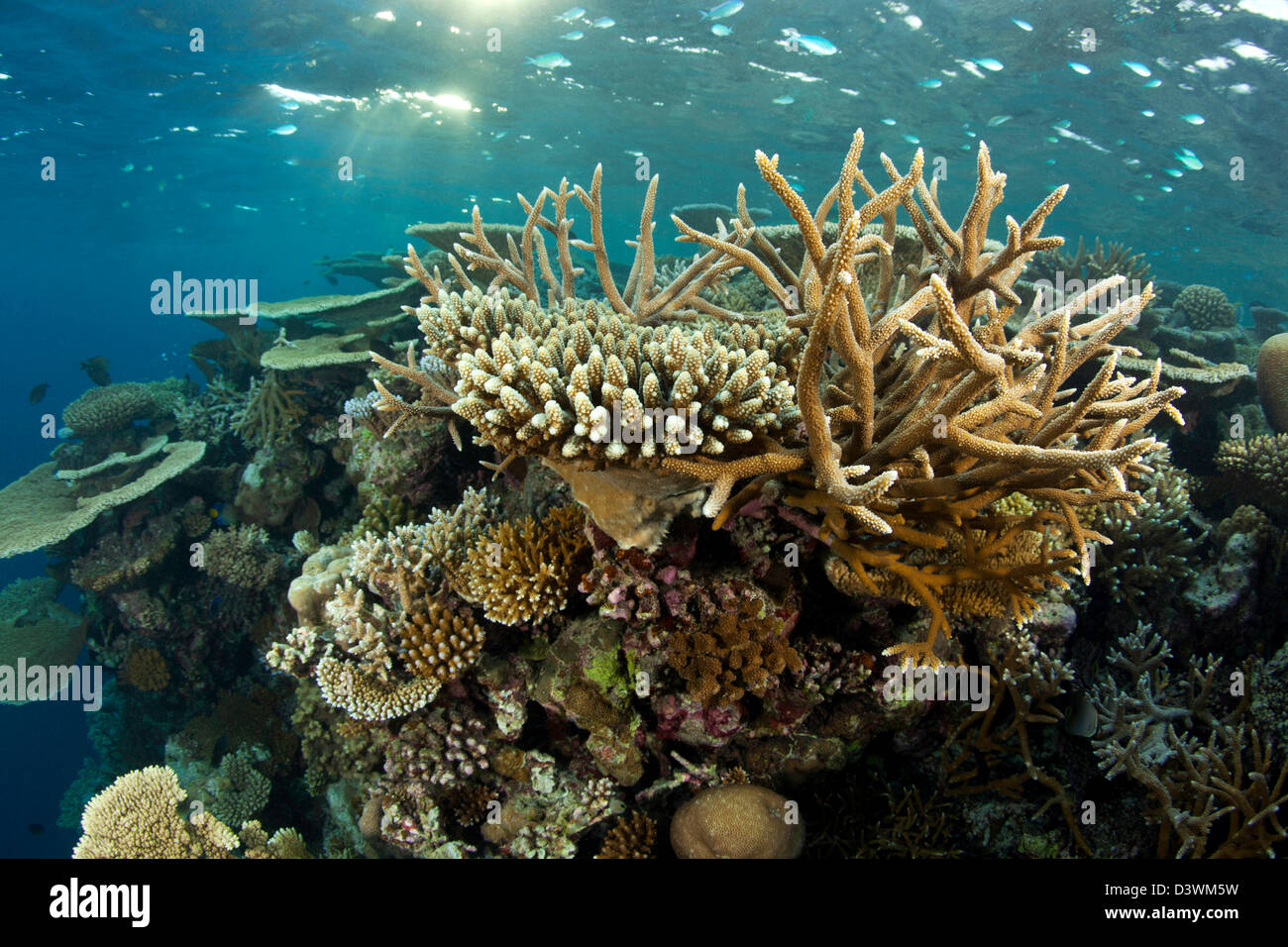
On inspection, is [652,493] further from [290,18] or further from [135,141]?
[135,141]

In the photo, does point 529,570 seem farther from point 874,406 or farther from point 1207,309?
point 1207,309

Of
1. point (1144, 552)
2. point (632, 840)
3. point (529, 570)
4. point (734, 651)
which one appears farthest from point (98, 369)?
point (1144, 552)

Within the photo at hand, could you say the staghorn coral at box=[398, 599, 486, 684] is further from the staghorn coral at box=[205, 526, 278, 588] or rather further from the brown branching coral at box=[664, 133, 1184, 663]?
the staghorn coral at box=[205, 526, 278, 588]

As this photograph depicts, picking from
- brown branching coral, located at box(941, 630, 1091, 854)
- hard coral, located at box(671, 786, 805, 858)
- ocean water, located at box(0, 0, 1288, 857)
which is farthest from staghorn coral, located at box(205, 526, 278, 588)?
brown branching coral, located at box(941, 630, 1091, 854)

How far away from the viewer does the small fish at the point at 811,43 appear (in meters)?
19.3

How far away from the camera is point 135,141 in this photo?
29109 mm

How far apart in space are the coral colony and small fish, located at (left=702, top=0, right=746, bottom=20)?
52.8ft

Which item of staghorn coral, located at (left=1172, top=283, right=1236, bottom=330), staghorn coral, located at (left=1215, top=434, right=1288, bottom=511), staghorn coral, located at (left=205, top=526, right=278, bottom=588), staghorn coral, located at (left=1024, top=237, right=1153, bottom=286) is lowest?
staghorn coral, located at (left=205, top=526, right=278, bottom=588)

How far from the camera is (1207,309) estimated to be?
10.5 m

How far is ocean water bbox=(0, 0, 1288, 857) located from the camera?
57.1 feet

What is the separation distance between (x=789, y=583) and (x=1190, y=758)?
9.95ft

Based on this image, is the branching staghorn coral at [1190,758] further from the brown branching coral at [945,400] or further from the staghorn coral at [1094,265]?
the staghorn coral at [1094,265]

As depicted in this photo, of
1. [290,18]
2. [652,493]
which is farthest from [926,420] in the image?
[290,18]

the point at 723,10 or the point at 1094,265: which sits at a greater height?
the point at 723,10
